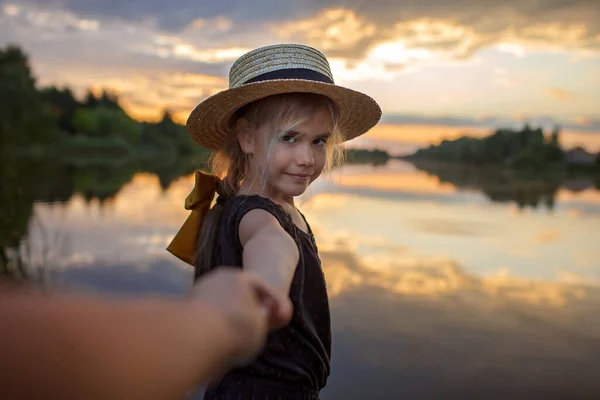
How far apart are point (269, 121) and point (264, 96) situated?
0.07 meters

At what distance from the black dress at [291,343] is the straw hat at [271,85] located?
0.30m

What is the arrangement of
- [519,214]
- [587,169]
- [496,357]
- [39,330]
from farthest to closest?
1. [587,169]
2. [519,214]
3. [496,357]
4. [39,330]

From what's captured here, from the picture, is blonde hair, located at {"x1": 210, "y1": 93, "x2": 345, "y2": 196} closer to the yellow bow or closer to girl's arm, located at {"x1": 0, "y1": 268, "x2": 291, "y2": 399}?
the yellow bow

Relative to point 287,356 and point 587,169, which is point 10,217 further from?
point 587,169

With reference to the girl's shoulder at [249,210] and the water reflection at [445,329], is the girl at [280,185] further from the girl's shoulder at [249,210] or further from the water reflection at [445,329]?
the water reflection at [445,329]

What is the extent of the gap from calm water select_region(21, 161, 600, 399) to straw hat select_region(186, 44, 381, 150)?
14.6 inches

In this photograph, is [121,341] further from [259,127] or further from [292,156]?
[259,127]

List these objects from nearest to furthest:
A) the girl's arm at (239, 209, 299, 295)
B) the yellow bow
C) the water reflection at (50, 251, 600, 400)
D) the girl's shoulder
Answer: the girl's arm at (239, 209, 299, 295)
the girl's shoulder
the yellow bow
the water reflection at (50, 251, 600, 400)

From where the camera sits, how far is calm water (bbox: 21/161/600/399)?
6.57 metres

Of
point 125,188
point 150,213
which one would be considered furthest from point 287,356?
point 125,188

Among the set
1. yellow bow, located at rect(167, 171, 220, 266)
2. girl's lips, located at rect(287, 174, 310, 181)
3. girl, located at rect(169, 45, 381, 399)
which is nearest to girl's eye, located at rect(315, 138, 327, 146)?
girl, located at rect(169, 45, 381, 399)

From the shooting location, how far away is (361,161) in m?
92.9

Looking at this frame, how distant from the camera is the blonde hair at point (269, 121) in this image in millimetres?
1675

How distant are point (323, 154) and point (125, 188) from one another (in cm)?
2554
